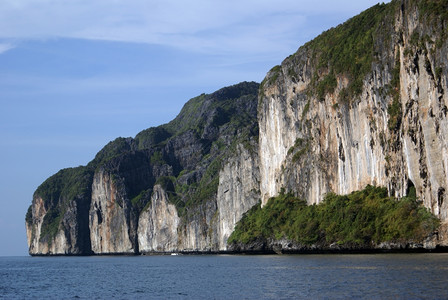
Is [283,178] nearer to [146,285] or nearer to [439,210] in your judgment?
[439,210]

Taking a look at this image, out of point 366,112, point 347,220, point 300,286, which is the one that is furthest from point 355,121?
point 300,286

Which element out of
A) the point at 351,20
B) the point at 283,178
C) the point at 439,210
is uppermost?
the point at 351,20

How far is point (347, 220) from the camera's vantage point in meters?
91.0

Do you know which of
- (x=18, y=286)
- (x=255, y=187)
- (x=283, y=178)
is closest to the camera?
(x=18, y=286)

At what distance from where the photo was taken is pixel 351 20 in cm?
11050

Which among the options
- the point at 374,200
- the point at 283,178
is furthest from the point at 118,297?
the point at 283,178

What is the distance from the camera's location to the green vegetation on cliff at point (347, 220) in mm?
75562

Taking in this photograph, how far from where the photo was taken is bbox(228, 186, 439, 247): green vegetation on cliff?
248 feet

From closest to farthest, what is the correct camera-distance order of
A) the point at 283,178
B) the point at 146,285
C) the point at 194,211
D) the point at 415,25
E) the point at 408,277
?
1. the point at 408,277
2. the point at 146,285
3. the point at 415,25
4. the point at 283,178
5. the point at 194,211

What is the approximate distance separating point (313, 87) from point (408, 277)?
2850 inches

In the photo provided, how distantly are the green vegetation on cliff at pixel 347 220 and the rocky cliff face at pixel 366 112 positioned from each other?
73.1 inches

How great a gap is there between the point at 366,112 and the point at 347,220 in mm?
Answer: 15330

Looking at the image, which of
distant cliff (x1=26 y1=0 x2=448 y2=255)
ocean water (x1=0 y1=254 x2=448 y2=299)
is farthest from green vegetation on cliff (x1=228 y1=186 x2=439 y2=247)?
ocean water (x1=0 y1=254 x2=448 y2=299)

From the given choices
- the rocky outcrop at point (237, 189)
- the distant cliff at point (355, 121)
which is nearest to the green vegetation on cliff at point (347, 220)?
the distant cliff at point (355, 121)
